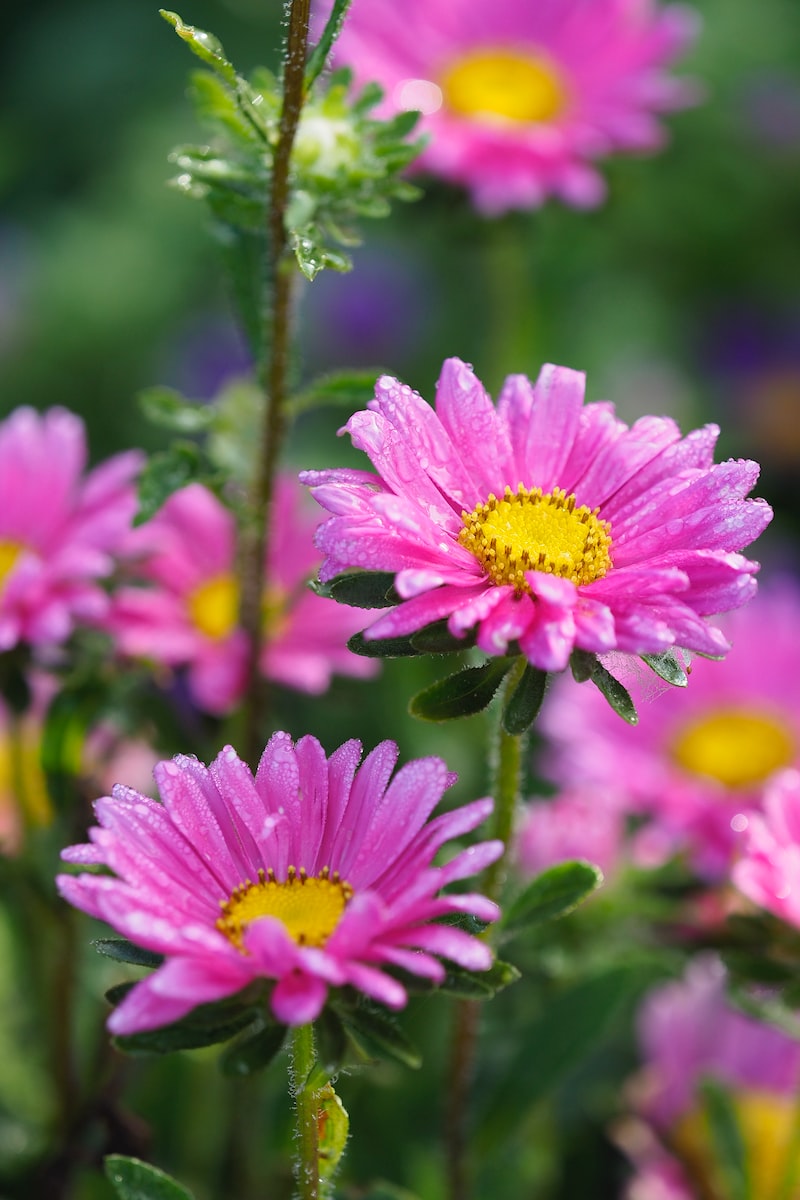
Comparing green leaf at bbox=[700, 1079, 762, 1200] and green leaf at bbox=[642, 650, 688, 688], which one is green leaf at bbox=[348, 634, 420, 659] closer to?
green leaf at bbox=[642, 650, 688, 688]

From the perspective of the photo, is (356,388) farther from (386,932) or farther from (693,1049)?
(693,1049)

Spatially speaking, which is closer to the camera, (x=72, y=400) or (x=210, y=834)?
(x=210, y=834)

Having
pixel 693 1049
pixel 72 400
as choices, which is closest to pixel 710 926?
pixel 693 1049

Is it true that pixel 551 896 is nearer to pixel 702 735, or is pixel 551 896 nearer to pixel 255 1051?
pixel 255 1051

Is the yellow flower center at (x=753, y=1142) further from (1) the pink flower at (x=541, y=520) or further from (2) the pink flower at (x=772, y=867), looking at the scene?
(1) the pink flower at (x=541, y=520)

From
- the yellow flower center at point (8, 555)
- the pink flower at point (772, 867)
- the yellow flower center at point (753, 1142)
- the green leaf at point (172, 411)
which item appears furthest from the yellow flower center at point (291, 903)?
the yellow flower center at point (753, 1142)
